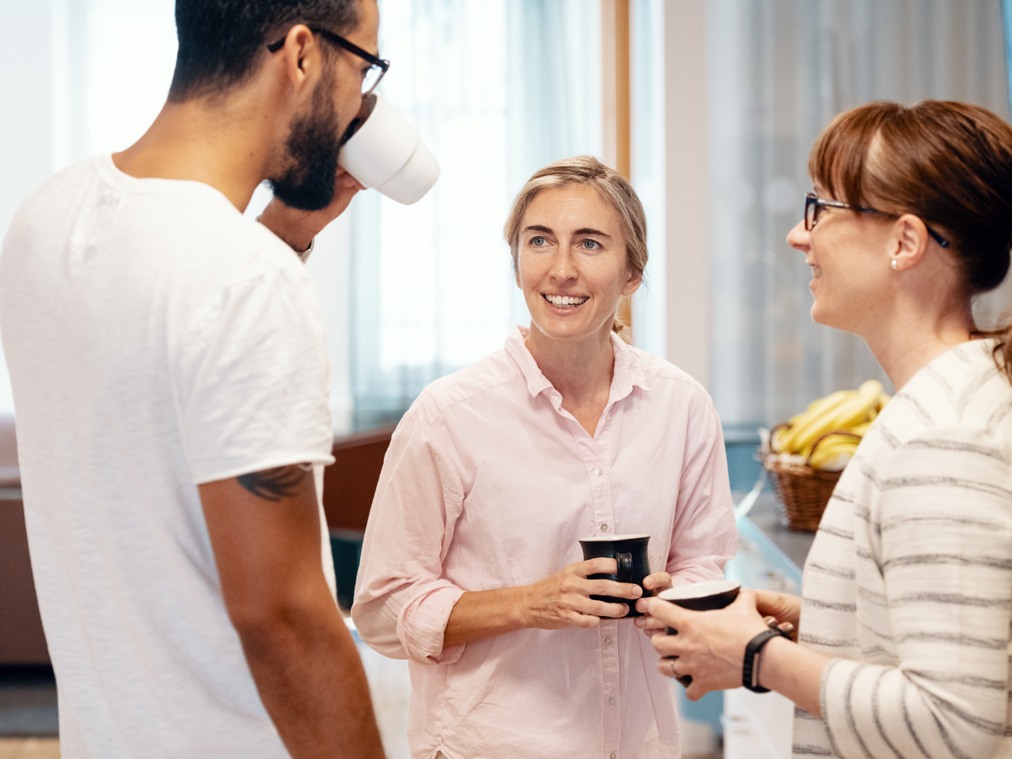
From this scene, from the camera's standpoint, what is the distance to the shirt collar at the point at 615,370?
1521mm

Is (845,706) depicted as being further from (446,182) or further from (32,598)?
(446,182)

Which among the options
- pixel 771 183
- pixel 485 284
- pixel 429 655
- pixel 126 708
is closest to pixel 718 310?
pixel 771 183

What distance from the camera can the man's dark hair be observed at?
94 cm

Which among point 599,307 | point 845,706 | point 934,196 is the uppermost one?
point 934,196

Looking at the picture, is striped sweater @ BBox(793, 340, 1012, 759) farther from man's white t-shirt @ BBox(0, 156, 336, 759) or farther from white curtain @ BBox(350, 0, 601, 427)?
white curtain @ BBox(350, 0, 601, 427)

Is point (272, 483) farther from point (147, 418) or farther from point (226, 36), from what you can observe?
point (226, 36)

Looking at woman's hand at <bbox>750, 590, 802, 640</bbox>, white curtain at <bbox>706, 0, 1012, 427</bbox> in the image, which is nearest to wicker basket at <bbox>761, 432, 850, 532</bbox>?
woman's hand at <bbox>750, 590, 802, 640</bbox>

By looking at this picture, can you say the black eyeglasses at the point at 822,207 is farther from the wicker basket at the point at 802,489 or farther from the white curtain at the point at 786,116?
the white curtain at the point at 786,116

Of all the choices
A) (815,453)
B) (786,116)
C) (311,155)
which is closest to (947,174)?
(311,155)

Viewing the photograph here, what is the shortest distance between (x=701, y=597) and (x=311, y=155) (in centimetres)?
59

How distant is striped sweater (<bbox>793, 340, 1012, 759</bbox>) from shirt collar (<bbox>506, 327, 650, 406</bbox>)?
57 centimetres

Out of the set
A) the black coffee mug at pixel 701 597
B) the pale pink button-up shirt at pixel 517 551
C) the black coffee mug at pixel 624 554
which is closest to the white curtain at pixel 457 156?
the pale pink button-up shirt at pixel 517 551

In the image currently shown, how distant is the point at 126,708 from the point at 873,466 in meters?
0.70

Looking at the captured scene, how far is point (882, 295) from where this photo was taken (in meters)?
1.07
